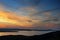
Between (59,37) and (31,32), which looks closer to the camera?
(59,37)

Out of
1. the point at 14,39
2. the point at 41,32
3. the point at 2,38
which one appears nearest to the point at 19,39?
the point at 14,39

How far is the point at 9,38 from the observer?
1125cm

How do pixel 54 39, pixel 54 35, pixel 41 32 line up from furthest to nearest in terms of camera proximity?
1. pixel 41 32
2. pixel 54 35
3. pixel 54 39

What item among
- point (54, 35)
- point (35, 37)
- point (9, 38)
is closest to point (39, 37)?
point (35, 37)

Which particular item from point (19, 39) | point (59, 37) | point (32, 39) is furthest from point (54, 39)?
point (19, 39)

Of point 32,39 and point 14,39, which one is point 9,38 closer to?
point 14,39

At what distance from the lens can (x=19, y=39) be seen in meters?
11.0

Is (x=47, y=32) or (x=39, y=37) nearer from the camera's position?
(x=39, y=37)

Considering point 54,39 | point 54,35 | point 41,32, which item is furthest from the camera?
point 41,32

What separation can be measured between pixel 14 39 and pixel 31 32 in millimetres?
1817

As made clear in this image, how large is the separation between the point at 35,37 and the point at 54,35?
1.18 metres

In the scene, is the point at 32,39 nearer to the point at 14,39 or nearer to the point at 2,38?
the point at 14,39

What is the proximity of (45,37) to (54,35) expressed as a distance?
26.2 inches

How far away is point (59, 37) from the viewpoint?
36.0 ft
